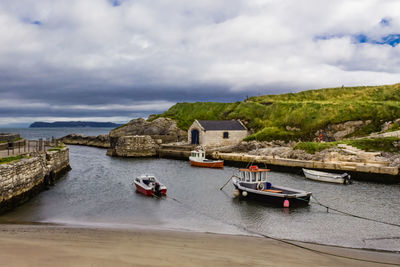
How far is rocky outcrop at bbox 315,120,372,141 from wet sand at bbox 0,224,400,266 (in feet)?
157

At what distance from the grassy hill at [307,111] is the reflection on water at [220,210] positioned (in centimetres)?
2903

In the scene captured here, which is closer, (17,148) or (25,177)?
(25,177)

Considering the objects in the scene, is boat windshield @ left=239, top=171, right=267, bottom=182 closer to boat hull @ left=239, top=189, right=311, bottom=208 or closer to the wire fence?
boat hull @ left=239, top=189, right=311, bottom=208

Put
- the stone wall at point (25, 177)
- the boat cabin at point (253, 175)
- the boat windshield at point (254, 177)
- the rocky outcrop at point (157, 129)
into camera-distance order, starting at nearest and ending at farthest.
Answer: the stone wall at point (25, 177) < the boat cabin at point (253, 175) < the boat windshield at point (254, 177) < the rocky outcrop at point (157, 129)

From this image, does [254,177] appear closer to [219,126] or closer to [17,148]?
[17,148]

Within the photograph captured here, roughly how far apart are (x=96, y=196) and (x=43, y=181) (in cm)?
583

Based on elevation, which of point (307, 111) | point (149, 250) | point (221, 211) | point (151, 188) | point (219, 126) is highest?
point (307, 111)

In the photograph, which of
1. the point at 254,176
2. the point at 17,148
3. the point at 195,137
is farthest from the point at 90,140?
the point at 254,176

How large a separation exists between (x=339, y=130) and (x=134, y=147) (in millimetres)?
39484

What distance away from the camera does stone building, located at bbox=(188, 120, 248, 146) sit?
5934cm

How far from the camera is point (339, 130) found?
59.6 meters

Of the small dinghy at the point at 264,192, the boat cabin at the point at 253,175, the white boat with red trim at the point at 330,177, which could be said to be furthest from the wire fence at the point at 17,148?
the white boat with red trim at the point at 330,177

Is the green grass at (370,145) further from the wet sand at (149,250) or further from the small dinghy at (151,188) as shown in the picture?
the wet sand at (149,250)

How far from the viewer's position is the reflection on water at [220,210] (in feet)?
57.1
